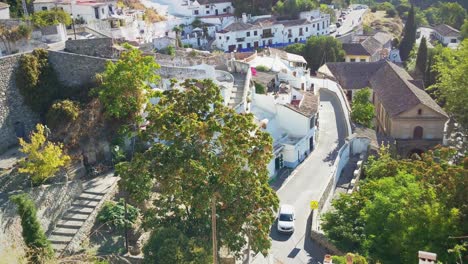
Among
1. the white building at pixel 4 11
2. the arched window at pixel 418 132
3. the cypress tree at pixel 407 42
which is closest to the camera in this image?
the white building at pixel 4 11

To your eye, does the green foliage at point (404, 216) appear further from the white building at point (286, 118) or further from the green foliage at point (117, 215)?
the green foliage at point (117, 215)

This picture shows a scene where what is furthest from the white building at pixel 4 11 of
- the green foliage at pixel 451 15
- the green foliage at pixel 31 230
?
the green foliage at pixel 451 15

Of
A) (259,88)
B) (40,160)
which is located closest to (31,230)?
(40,160)

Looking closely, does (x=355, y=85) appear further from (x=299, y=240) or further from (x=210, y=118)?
(x=210, y=118)

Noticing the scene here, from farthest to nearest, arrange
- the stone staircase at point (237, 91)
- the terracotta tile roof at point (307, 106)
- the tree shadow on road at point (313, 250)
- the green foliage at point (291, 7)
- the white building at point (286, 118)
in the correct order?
the green foliage at point (291, 7) → the terracotta tile roof at point (307, 106) → the white building at point (286, 118) → the stone staircase at point (237, 91) → the tree shadow on road at point (313, 250)

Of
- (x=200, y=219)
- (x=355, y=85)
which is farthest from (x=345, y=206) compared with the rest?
(x=355, y=85)

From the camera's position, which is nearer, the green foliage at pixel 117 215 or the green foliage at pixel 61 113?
the green foliage at pixel 117 215

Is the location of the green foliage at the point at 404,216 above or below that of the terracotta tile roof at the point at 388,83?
above
